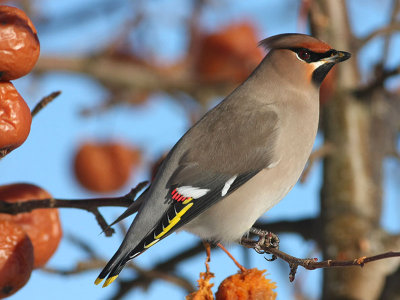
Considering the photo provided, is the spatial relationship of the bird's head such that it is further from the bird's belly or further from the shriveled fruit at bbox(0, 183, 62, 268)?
the shriveled fruit at bbox(0, 183, 62, 268)

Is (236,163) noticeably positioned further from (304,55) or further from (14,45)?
(14,45)

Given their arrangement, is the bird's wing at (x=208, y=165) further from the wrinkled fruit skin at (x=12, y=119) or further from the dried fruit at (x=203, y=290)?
the wrinkled fruit skin at (x=12, y=119)

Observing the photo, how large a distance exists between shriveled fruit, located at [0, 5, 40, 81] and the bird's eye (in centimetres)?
121

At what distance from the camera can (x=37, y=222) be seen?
239 centimetres

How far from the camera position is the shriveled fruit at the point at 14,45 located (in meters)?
2.00

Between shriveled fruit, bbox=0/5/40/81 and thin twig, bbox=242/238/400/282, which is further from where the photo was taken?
shriveled fruit, bbox=0/5/40/81

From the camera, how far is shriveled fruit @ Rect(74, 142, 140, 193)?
16.9ft

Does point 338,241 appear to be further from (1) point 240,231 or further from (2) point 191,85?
(2) point 191,85

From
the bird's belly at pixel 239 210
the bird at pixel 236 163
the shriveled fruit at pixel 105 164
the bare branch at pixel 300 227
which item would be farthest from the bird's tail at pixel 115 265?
the shriveled fruit at pixel 105 164

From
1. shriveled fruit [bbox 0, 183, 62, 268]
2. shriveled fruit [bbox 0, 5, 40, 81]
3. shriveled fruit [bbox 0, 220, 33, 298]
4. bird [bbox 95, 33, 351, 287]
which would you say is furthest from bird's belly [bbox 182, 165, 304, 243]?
shriveled fruit [bbox 0, 5, 40, 81]

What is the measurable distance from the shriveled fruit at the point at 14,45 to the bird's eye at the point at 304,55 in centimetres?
121

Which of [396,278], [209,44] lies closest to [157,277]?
[396,278]

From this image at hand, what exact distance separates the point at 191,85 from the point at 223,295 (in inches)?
110

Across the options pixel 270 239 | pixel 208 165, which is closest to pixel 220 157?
pixel 208 165
